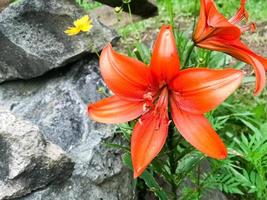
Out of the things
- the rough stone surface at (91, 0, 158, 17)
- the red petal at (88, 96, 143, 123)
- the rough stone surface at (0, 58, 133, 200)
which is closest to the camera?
the red petal at (88, 96, 143, 123)

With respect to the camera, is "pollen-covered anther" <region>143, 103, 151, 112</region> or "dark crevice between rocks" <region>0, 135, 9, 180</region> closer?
"pollen-covered anther" <region>143, 103, 151, 112</region>

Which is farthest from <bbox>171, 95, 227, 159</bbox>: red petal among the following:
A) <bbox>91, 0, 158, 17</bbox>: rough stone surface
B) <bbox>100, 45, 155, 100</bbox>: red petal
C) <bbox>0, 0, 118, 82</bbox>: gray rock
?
<bbox>91, 0, 158, 17</bbox>: rough stone surface

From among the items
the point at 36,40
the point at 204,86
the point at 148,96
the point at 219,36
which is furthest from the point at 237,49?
the point at 36,40

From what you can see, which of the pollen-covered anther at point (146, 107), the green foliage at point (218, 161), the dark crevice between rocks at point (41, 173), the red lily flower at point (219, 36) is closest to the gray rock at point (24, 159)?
the dark crevice between rocks at point (41, 173)

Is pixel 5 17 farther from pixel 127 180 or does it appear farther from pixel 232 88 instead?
pixel 232 88

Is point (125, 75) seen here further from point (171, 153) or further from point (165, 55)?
point (171, 153)

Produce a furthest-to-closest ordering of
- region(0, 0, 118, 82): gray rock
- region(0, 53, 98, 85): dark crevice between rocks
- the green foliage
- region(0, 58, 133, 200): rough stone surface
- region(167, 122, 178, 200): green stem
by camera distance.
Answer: region(0, 53, 98, 85): dark crevice between rocks < region(0, 0, 118, 82): gray rock < region(0, 58, 133, 200): rough stone surface < the green foliage < region(167, 122, 178, 200): green stem

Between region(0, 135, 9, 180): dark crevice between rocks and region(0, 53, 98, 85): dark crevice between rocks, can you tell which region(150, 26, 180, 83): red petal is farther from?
region(0, 53, 98, 85): dark crevice between rocks
